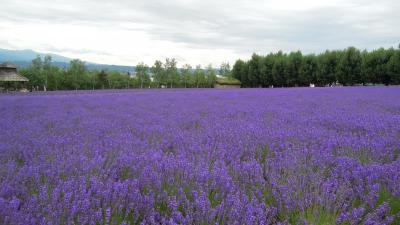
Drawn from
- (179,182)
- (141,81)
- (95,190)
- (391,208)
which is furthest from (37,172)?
(141,81)

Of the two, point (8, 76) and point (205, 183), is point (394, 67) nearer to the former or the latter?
point (205, 183)

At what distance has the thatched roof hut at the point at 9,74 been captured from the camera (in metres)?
31.1

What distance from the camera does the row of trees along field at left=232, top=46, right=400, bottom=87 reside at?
34.1 meters

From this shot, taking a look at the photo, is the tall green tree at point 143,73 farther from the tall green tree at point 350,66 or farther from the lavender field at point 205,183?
the lavender field at point 205,183

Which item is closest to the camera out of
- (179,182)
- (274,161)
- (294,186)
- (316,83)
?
(294,186)

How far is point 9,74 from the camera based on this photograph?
3238 cm

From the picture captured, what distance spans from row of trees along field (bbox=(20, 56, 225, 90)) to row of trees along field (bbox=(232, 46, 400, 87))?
7981mm

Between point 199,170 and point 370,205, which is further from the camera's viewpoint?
point 199,170

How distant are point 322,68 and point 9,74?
33.5 m

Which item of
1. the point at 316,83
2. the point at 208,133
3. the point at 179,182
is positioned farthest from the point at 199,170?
the point at 316,83

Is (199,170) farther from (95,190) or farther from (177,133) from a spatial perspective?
(177,133)

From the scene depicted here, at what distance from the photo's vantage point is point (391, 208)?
186 cm

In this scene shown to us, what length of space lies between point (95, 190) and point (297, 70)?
43.9 meters

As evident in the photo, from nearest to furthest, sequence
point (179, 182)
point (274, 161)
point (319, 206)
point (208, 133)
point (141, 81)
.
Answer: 1. point (319, 206)
2. point (179, 182)
3. point (274, 161)
4. point (208, 133)
5. point (141, 81)
